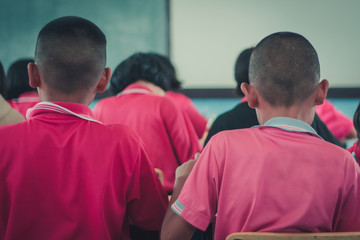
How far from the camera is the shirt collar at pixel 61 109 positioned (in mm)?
1060

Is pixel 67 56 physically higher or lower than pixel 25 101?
higher

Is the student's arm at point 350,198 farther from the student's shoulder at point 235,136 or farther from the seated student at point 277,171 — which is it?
the student's shoulder at point 235,136

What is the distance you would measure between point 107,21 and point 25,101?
2106mm

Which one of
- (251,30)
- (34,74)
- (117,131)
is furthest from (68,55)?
(251,30)

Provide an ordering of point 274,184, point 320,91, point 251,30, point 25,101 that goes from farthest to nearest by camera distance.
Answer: point 251,30, point 25,101, point 320,91, point 274,184

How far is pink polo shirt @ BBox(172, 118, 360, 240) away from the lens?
957mm

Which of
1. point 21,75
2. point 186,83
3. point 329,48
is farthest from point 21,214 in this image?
point 329,48

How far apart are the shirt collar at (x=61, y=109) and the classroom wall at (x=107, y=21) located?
3.30 meters

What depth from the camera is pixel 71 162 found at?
3.41 feet

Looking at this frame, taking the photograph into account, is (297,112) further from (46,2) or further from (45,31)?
(46,2)

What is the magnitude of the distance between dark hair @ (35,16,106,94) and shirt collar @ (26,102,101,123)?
0.05 metres

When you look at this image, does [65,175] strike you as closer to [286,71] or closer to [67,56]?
[67,56]

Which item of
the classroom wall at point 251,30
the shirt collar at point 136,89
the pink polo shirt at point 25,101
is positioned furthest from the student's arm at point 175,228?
the classroom wall at point 251,30

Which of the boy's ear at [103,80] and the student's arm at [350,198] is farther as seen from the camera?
the boy's ear at [103,80]
